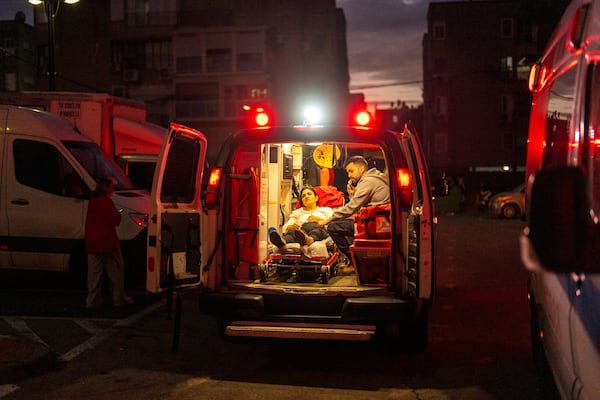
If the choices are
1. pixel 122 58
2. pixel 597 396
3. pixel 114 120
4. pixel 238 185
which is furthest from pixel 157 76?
pixel 597 396

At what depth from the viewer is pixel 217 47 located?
46.5 metres

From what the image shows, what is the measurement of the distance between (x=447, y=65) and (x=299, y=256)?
47.6m

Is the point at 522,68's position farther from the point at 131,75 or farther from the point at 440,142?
the point at 131,75

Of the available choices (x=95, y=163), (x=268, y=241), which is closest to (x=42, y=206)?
(x=95, y=163)

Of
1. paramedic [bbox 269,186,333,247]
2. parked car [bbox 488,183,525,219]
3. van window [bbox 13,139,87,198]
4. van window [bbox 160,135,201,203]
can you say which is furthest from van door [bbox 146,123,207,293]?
parked car [bbox 488,183,525,219]

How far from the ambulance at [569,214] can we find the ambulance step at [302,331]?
56.8 inches

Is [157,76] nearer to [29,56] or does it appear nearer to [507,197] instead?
[29,56]

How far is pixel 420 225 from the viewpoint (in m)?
6.27

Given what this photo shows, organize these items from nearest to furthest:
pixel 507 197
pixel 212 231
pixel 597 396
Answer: pixel 597 396 < pixel 212 231 < pixel 507 197

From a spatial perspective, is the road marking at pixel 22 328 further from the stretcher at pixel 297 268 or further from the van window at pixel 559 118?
the van window at pixel 559 118

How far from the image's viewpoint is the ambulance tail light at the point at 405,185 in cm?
653

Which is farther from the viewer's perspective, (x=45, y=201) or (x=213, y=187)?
(x=45, y=201)

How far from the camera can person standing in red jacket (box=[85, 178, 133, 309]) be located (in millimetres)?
9383

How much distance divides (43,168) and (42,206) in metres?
0.59
